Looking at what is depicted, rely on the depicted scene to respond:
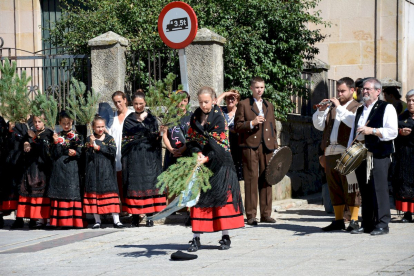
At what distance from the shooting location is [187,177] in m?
7.90

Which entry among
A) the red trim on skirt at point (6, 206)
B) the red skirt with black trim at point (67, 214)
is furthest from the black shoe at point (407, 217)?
the red trim on skirt at point (6, 206)

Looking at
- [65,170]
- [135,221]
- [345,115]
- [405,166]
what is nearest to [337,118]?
[345,115]

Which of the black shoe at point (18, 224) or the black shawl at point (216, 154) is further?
the black shoe at point (18, 224)

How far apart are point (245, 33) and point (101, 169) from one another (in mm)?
4049

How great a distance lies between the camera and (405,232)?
30.0 ft

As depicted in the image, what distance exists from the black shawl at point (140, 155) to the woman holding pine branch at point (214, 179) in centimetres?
226

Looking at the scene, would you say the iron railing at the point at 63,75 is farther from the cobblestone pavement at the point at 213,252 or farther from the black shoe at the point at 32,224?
the cobblestone pavement at the point at 213,252

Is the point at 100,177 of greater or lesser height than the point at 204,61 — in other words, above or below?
below

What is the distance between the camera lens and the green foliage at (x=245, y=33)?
514 inches

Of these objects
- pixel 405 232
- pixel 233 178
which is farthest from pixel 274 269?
pixel 405 232

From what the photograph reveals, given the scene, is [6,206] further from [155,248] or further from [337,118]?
[337,118]

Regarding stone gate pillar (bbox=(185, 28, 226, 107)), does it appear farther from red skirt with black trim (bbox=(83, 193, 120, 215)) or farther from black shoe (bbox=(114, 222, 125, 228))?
black shoe (bbox=(114, 222, 125, 228))

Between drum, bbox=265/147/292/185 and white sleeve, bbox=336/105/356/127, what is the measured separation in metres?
1.23

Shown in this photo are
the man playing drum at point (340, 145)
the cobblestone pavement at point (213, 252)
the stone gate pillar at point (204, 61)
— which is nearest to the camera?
the cobblestone pavement at point (213, 252)
